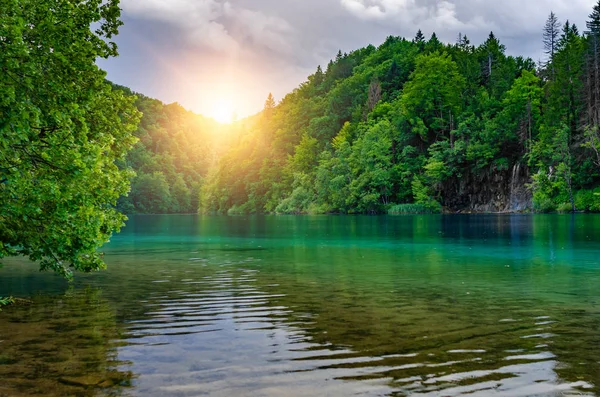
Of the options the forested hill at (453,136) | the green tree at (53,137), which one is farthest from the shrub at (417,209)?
the green tree at (53,137)

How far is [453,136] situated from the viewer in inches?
4213

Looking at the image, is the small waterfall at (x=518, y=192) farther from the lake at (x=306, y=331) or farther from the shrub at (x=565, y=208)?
the lake at (x=306, y=331)

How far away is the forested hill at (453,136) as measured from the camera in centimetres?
8912

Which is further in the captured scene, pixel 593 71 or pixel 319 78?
pixel 319 78

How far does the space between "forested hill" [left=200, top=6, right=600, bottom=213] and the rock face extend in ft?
0.61

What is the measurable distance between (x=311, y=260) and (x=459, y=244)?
12.4 meters

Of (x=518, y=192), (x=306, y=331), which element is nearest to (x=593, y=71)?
(x=518, y=192)

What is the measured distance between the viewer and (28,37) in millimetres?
14844

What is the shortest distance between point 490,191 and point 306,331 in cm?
9618

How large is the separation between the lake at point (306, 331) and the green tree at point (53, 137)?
1.89m

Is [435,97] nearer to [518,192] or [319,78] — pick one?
[518,192]

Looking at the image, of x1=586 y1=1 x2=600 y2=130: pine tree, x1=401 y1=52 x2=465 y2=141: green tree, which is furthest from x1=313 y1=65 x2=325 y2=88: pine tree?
x1=586 y1=1 x2=600 y2=130: pine tree

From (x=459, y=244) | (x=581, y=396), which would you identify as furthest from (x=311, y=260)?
(x=581, y=396)

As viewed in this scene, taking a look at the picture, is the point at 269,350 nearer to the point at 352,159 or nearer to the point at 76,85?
the point at 76,85
